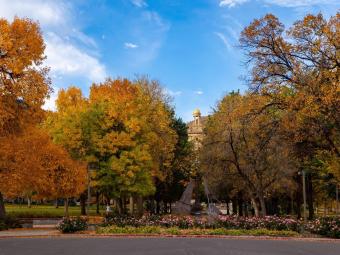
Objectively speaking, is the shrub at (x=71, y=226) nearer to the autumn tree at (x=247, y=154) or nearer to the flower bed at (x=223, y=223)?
the flower bed at (x=223, y=223)

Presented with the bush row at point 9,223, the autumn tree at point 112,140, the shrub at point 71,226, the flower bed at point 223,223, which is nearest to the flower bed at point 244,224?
the flower bed at point 223,223

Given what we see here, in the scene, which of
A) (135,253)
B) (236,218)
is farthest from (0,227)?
(135,253)

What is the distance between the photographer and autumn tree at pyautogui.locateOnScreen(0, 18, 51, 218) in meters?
27.6

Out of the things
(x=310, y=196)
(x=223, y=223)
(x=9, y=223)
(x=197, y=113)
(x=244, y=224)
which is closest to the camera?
(x=244, y=224)

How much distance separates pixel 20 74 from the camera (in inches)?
1115

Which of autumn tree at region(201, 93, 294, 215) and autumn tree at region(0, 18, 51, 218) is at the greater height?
autumn tree at region(0, 18, 51, 218)

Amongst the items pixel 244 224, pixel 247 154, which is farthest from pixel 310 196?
pixel 244 224

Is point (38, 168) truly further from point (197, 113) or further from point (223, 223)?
point (197, 113)

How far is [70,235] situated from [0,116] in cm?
760

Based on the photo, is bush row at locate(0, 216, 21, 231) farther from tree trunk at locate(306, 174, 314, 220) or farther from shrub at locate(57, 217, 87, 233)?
tree trunk at locate(306, 174, 314, 220)

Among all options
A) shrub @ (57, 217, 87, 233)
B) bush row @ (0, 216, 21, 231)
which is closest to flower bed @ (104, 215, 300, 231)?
shrub @ (57, 217, 87, 233)

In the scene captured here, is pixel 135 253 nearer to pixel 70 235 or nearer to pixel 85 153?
pixel 70 235

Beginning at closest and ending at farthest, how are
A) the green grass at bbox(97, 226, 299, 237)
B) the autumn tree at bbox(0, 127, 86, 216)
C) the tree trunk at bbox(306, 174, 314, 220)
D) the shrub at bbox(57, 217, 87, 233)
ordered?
the green grass at bbox(97, 226, 299, 237)
the shrub at bbox(57, 217, 87, 233)
the autumn tree at bbox(0, 127, 86, 216)
the tree trunk at bbox(306, 174, 314, 220)

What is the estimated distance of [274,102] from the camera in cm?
2892
